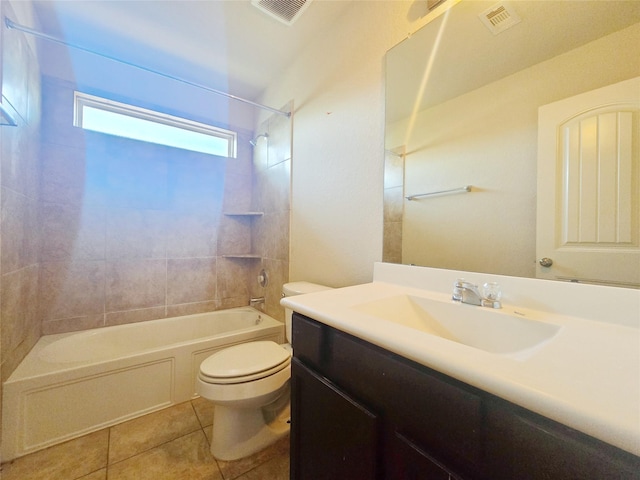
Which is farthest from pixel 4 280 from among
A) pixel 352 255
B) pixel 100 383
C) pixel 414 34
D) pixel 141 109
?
pixel 414 34

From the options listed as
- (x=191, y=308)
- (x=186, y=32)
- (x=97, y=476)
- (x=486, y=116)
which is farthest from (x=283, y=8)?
(x=97, y=476)

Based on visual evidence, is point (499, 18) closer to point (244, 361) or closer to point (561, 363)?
point (561, 363)

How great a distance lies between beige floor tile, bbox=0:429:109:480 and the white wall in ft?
4.35

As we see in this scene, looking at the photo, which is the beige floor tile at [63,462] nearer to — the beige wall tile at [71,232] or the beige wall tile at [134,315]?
the beige wall tile at [134,315]

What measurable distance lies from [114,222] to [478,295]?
235 cm

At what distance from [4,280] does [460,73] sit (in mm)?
2213

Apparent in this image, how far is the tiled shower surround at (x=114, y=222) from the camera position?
1301mm

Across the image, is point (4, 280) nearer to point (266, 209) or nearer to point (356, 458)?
point (266, 209)

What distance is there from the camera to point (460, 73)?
980 millimetres

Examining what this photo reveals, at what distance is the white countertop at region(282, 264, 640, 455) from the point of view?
0.96 ft

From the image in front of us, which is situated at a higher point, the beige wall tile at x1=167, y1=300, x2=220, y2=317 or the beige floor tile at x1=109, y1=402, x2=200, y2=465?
the beige wall tile at x1=167, y1=300, x2=220, y2=317

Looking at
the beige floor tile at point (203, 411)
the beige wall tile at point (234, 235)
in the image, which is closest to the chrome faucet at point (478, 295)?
the beige floor tile at point (203, 411)

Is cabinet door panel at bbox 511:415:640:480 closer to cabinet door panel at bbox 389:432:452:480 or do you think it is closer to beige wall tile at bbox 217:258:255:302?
cabinet door panel at bbox 389:432:452:480

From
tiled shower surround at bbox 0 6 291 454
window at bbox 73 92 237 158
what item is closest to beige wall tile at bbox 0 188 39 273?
tiled shower surround at bbox 0 6 291 454
